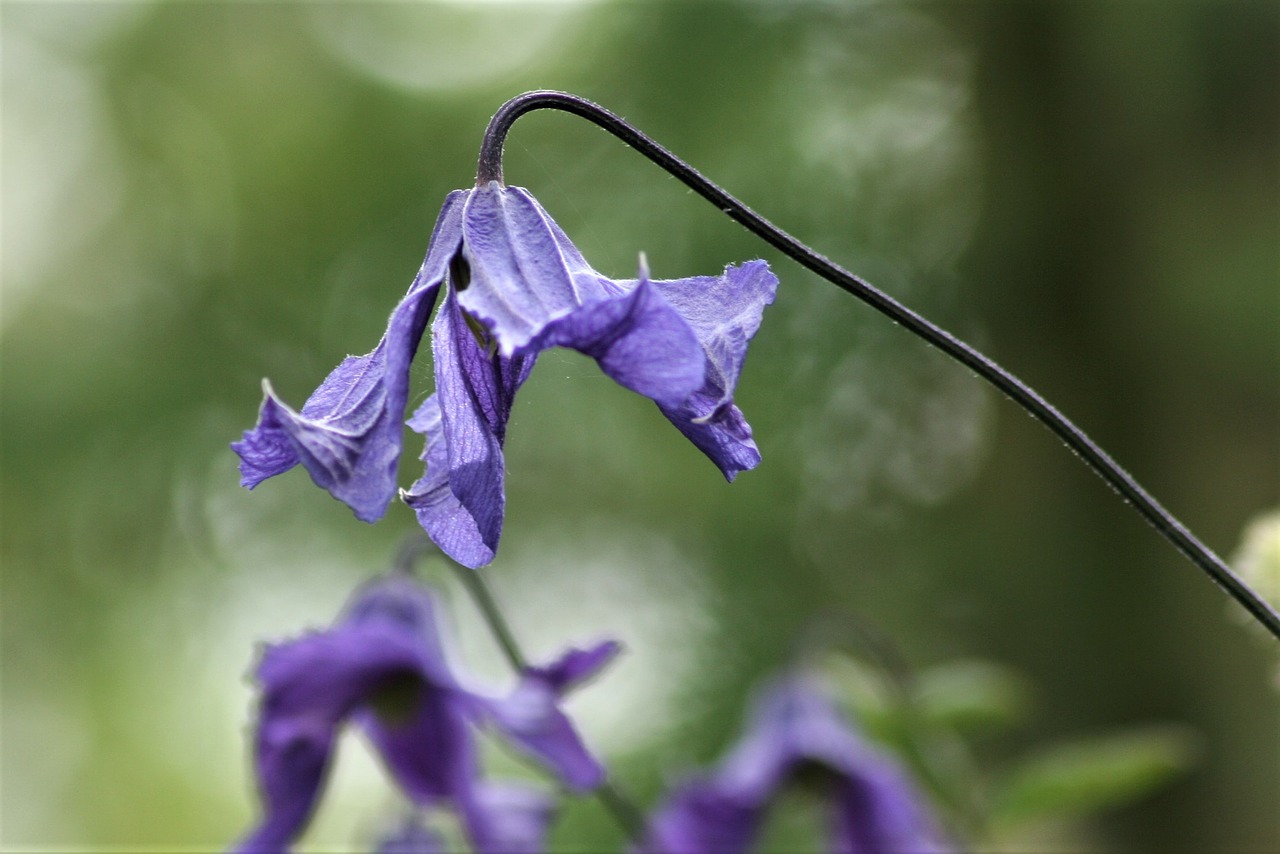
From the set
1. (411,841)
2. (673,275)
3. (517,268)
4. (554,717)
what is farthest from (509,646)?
(673,275)

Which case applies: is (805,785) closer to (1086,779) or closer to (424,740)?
(1086,779)

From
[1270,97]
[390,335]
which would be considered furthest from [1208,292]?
[390,335]

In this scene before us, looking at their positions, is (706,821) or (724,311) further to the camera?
(706,821)

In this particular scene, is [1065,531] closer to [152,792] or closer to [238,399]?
[238,399]

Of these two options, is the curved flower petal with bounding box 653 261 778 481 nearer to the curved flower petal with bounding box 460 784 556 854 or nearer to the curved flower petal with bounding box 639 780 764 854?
the curved flower petal with bounding box 460 784 556 854

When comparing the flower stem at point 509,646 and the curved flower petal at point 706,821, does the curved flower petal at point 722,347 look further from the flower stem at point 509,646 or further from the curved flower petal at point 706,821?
the curved flower petal at point 706,821

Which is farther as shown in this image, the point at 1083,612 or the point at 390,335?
the point at 1083,612
